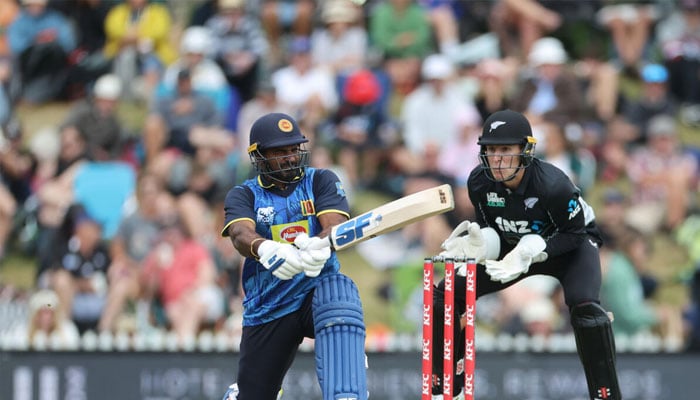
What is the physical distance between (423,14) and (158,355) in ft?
17.8

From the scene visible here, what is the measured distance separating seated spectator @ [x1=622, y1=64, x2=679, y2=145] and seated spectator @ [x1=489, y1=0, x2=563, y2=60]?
130cm

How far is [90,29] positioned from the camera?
16141 millimetres

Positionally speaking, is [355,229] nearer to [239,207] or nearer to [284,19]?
[239,207]

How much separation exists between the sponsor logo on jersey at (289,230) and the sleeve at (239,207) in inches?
6.6

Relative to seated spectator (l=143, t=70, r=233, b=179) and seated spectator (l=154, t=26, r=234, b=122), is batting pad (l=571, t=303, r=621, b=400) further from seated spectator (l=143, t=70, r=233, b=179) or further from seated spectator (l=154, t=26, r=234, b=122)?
seated spectator (l=154, t=26, r=234, b=122)

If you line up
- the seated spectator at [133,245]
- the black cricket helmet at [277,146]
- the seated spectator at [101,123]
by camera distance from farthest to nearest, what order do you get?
the seated spectator at [101,123] < the seated spectator at [133,245] < the black cricket helmet at [277,146]

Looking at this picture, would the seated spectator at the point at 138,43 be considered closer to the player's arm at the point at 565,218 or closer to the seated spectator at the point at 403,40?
the seated spectator at the point at 403,40

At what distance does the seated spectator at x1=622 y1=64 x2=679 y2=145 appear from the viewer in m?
14.6

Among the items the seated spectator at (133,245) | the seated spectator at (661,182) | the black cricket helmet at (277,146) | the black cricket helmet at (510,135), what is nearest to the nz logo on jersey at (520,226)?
the black cricket helmet at (510,135)

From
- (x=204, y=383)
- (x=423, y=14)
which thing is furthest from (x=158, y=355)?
(x=423, y=14)

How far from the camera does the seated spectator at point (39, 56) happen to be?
51.5ft

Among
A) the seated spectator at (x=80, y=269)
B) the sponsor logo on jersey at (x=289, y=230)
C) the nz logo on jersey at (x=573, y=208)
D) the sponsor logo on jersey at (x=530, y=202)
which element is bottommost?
the sponsor logo on jersey at (x=289, y=230)

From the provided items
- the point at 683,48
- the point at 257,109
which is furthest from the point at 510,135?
the point at 683,48

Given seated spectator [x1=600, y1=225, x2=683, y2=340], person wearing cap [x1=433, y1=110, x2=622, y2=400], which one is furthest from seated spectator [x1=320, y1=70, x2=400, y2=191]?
person wearing cap [x1=433, y1=110, x2=622, y2=400]
